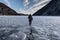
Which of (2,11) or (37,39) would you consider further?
(2,11)

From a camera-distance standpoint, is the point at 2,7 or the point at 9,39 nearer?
the point at 9,39

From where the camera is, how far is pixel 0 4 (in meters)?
104

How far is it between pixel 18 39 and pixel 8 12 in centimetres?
9421

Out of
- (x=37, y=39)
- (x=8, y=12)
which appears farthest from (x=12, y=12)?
(x=37, y=39)

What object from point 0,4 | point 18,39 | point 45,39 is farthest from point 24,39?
point 0,4

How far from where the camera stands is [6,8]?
10562 centimetres

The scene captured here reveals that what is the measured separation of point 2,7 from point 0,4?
2.59 m

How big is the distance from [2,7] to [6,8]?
2736mm

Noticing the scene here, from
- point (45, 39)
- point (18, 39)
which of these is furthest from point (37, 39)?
point (18, 39)

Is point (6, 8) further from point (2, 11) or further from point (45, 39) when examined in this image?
point (45, 39)

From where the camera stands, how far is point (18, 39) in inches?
553

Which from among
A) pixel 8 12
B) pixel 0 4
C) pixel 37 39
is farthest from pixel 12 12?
pixel 37 39

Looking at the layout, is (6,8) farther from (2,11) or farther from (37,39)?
(37,39)

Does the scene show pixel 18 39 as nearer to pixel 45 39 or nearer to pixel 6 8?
pixel 45 39
